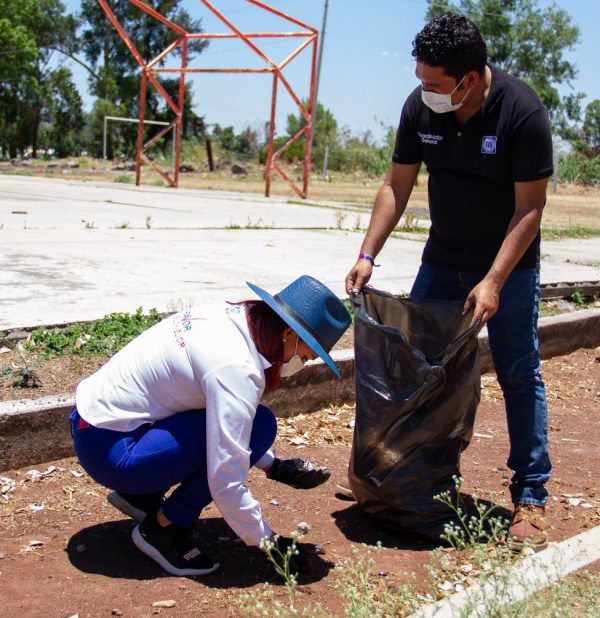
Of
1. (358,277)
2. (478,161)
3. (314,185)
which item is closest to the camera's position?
(478,161)

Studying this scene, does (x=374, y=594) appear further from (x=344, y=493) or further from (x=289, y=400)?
(x=289, y=400)

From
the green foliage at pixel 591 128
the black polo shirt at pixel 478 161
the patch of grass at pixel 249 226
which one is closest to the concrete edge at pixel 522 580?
the black polo shirt at pixel 478 161

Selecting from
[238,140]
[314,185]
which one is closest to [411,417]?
[314,185]

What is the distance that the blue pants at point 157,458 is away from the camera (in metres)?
2.89

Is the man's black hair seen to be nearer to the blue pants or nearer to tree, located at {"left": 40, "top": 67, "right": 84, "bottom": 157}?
the blue pants

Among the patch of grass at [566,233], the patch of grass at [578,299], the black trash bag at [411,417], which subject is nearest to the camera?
the black trash bag at [411,417]

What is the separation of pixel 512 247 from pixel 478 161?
1.15 feet

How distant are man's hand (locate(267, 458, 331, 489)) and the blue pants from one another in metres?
0.46

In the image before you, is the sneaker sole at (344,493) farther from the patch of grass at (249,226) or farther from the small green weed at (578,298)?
the patch of grass at (249,226)

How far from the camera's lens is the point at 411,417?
10.8ft

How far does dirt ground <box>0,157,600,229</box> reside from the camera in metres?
18.9

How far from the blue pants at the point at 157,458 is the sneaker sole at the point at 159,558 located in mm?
130

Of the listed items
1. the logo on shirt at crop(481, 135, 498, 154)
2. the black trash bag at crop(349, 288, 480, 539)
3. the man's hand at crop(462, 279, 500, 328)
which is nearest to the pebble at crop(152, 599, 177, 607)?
the black trash bag at crop(349, 288, 480, 539)

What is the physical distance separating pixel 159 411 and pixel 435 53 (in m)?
1.54
